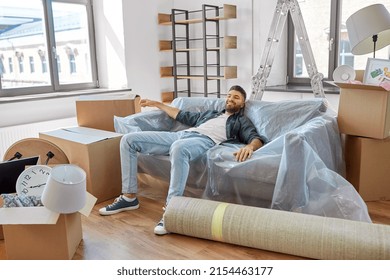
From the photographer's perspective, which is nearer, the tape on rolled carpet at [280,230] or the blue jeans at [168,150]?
the tape on rolled carpet at [280,230]

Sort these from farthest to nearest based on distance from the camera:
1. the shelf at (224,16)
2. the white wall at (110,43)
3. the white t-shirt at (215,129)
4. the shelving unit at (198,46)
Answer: the white wall at (110,43)
the shelving unit at (198,46)
the shelf at (224,16)
the white t-shirt at (215,129)

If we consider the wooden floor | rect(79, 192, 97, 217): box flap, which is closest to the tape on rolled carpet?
the wooden floor

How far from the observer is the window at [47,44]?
12.5ft

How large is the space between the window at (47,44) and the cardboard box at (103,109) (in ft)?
3.75

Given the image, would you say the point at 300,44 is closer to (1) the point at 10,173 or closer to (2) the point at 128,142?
(2) the point at 128,142

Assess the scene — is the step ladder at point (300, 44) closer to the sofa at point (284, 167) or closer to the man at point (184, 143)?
the sofa at point (284, 167)

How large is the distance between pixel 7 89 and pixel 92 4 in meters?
1.40

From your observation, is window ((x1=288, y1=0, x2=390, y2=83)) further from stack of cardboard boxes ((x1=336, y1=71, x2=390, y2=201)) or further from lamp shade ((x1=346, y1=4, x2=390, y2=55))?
stack of cardboard boxes ((x1=336, y1=71, x2=390, y2=201))

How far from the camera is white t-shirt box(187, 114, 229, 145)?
269 centimetres

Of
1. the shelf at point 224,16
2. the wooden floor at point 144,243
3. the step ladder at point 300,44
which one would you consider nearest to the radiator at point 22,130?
the wooden floor at point 144,243

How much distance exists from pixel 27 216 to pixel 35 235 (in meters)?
0.10

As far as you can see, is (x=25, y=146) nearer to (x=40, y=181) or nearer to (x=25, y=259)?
(x=40, y=181)

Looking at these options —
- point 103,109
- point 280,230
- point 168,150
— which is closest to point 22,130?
point 103,109

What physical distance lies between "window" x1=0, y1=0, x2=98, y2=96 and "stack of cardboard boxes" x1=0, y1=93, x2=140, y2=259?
1.18 m
